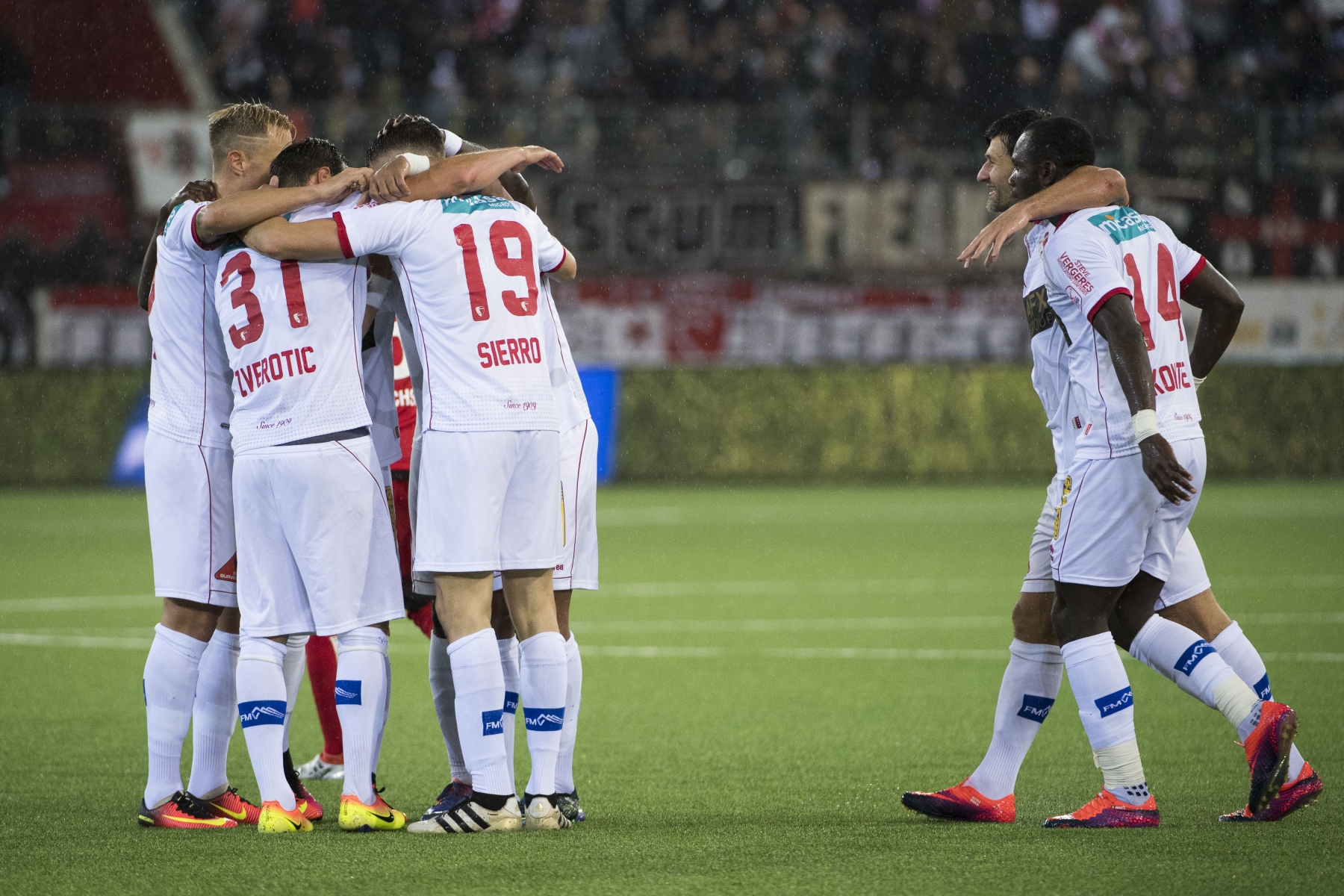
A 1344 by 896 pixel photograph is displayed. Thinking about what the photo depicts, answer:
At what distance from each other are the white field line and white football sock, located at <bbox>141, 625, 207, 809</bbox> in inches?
138

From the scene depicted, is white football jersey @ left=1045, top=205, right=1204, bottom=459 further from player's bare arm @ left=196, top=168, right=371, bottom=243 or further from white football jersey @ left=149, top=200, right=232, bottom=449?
white football jersey @ left=149, top=200, right=232, bottom=449

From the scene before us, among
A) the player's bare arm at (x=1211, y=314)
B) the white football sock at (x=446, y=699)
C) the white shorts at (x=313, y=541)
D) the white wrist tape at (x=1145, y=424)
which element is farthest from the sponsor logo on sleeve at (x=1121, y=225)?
the white football sock at (x=446, y=699)

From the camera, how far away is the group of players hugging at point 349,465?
4.19m

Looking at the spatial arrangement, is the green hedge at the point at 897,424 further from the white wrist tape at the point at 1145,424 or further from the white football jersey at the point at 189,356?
the white wrist tape at the point at 1145,424

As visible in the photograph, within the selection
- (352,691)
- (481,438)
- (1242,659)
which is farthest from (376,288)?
(1242,659)

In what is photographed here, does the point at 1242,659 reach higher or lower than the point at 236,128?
lower

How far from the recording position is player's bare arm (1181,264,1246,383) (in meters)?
4.62

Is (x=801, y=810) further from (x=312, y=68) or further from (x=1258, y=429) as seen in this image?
(x=312, y=68)

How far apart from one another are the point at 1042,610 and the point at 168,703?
2513mm

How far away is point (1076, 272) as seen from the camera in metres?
4.26

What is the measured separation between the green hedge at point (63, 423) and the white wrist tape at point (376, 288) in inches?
531

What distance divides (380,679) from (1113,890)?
6.48 feet

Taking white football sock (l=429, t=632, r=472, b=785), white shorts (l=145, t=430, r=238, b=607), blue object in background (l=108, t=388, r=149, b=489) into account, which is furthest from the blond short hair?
blue object in background (l=108, t=388, r=149, b=489)

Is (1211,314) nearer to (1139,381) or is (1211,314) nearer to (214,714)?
(1139,381)
